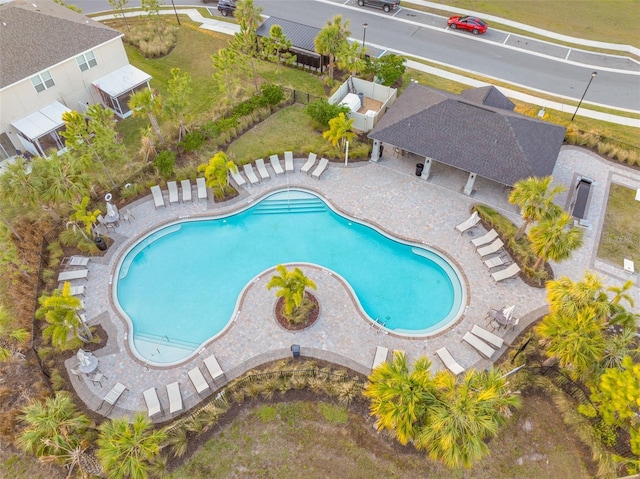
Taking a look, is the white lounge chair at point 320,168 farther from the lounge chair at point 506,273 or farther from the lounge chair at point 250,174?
the lounge chair at point 506,273

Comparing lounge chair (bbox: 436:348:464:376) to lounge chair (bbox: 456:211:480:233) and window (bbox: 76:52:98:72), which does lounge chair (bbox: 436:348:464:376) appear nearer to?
lounge chair (bbox: 456:211:480:233)

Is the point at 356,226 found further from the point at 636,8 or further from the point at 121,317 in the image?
the point at 636,8

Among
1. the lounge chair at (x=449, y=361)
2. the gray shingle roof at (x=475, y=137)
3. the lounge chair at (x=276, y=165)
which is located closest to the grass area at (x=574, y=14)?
the gray shingle roof at (x=475, y=137)

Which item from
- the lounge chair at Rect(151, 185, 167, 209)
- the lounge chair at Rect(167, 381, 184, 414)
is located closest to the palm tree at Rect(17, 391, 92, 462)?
the lounge chair at Rect(167, 381, 184, 414)

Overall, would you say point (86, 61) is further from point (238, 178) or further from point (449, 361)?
point (449, 361)

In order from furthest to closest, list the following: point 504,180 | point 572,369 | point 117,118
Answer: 1. point 117,118
2. point 504,180
3. point 572,369

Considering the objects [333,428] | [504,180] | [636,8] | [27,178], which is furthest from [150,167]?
[636,8]

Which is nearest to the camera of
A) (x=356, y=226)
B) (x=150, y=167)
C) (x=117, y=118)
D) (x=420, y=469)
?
(x=420, y=469)
